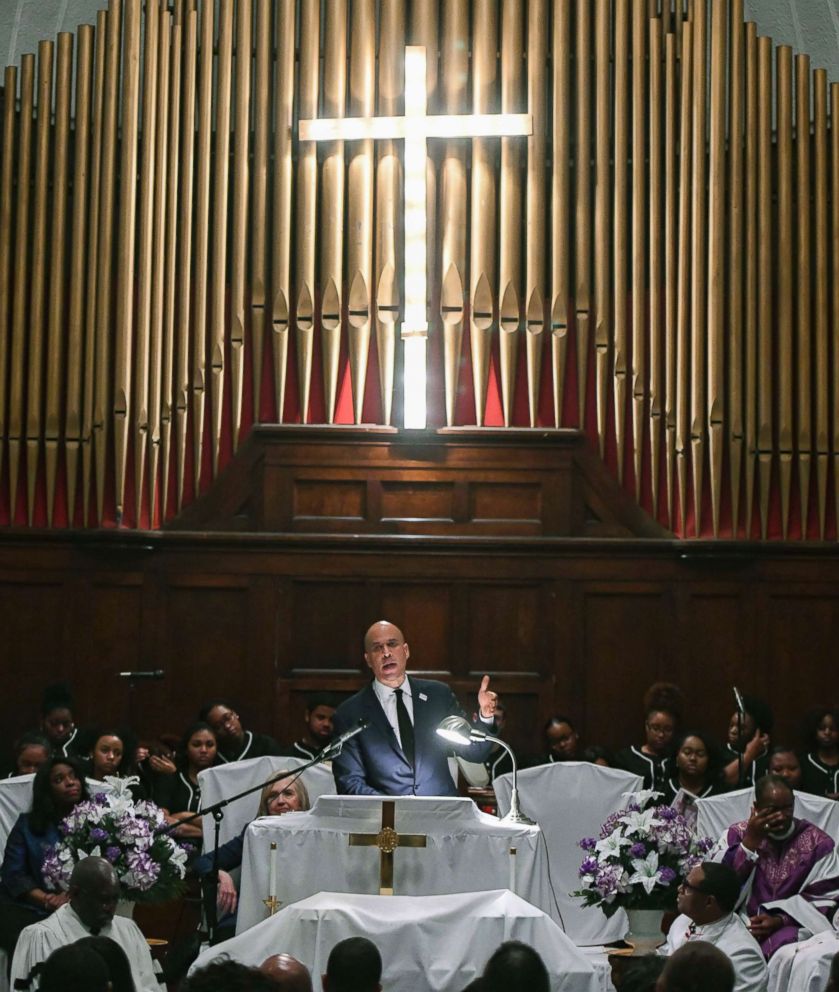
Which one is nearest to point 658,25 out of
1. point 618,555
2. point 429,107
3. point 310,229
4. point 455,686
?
point 429,107

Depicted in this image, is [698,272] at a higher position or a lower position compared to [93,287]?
higher

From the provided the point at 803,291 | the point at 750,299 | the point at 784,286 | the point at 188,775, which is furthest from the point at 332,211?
the point at 188,775

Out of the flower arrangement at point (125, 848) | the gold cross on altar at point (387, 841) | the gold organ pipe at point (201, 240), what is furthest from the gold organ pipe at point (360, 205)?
the gold cross on altar at point (387, 841)

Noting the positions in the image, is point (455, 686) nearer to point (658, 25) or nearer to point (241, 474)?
point (241, 474)

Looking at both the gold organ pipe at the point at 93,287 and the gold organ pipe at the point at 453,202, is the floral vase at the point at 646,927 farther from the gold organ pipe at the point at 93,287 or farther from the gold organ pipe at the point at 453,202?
the gold organ pipe at the point at 93,287

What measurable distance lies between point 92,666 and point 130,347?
1.96 metres

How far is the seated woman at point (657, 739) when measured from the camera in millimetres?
10078

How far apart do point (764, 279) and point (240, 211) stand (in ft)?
10.7

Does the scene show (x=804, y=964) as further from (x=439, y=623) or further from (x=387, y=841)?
(x=439, y=623)

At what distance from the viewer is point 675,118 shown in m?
11.4

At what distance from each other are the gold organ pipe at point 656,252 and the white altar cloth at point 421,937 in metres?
4.77

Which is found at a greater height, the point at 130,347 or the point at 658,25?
the point at 658,25

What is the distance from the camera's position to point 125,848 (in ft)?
26.2

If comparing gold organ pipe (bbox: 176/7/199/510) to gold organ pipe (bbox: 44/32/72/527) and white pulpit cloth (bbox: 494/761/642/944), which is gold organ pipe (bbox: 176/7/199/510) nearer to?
gold organ pipe (bbox: 44/32/72/527)
